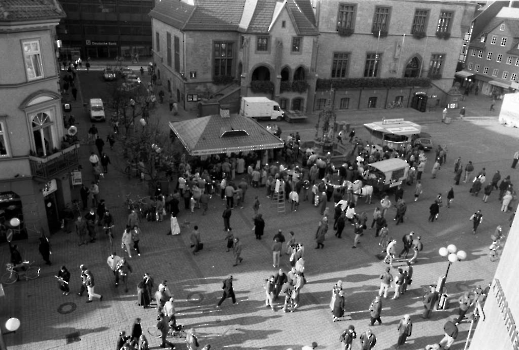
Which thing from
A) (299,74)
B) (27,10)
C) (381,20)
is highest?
(27,10)

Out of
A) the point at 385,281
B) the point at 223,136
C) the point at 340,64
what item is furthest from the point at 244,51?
the point at 385,281

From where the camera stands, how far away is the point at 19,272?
18.2 metres

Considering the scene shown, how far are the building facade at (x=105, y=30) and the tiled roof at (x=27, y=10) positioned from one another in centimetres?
4706

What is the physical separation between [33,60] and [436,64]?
45342mm

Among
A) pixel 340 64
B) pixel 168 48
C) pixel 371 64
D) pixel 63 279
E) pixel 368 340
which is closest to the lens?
pixel 368 340

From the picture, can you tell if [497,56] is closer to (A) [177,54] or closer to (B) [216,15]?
(B) [216,15]

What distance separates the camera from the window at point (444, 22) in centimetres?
4986

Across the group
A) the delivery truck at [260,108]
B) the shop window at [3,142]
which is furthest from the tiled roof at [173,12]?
the shop window at [3,142]

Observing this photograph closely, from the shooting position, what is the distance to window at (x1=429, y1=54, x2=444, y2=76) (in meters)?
51.5

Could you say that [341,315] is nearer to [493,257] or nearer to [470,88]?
[493,257]

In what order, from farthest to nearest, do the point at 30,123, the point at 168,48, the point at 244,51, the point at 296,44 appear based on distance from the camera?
the point at 168,48
the point at 296,44
the point at 244,51
the point at 30,123

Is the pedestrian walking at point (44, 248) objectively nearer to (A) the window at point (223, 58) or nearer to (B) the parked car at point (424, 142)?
(A) the window at point (223, 58)

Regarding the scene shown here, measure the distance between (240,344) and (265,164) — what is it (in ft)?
53.2

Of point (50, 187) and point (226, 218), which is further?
point (226, 218)
